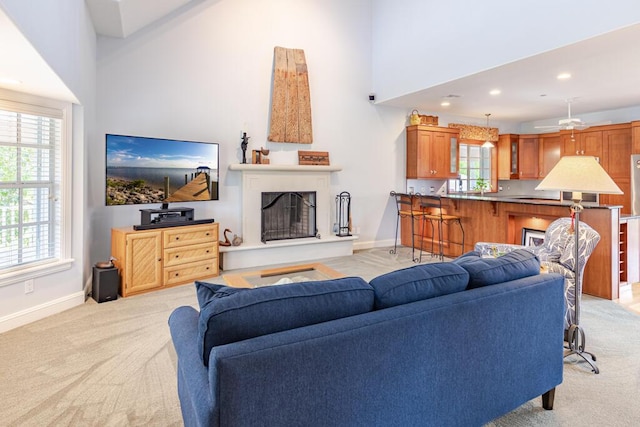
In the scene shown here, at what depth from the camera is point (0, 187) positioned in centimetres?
306

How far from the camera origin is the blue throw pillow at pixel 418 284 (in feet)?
5.04

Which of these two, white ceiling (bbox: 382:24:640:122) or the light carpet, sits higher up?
white ceiling (bbox: 382:24:640:122)

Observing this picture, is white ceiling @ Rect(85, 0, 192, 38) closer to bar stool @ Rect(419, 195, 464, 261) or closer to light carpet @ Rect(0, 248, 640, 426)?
light carpet @ Rect(0, 248, 640, 426)

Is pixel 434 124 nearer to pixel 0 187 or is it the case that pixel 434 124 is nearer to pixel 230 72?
pixel 230 72

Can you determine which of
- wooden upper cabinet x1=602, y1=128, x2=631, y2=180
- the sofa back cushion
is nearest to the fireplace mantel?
the sofa back cushion

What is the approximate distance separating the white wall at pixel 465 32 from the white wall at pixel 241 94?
55 centimetres

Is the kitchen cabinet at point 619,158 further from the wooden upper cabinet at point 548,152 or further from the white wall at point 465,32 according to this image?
Result: the white wall at point 465,32

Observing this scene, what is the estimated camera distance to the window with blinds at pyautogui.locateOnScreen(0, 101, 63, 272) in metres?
3.10

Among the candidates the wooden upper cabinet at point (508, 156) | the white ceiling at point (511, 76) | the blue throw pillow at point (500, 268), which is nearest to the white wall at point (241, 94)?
the white ceiling at point (511, 76)

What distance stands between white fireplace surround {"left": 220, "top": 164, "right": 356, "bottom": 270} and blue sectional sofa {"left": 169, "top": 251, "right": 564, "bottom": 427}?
3689mm

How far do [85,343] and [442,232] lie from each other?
5.34m

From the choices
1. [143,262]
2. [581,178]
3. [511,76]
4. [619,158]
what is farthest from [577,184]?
[619,158]

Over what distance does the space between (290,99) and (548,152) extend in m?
5.99

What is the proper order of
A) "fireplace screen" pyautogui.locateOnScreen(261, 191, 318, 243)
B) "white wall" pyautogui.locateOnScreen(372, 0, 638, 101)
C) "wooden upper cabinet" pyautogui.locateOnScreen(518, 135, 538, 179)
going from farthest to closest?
1. "wooden upper cabinet" pyautogui.locateOnScreen(518, 135, 538, 179)
2. "fireplace screen" pyautogui.locateOnScreen(261, 191, 318, 243)
3. "white wall" pyautogui.locateOnScreen(372, 0, 638, 101)
